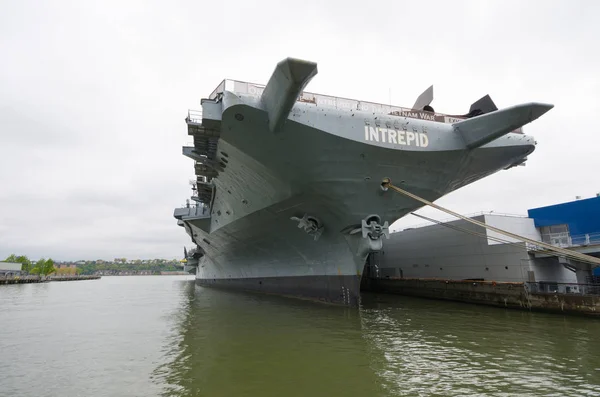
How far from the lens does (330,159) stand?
10102 millimetres

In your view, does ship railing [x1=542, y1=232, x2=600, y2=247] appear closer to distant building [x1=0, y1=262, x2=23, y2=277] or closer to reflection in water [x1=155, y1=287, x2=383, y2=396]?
reflection in water [x1=155, y1=287, x2=383, y2=396]

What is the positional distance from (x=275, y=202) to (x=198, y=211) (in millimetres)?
13015

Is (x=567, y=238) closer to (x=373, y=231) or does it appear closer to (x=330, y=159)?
(x=373, y=231)

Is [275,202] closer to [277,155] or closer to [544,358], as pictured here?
[277,155]

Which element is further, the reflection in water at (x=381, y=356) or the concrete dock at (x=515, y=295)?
the concrete dock at (x=515, y=295)

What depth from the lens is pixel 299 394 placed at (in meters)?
4.73

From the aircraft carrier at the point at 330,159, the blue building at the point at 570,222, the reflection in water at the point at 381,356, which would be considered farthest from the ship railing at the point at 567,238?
→ the reflection in water at the point at 381,356

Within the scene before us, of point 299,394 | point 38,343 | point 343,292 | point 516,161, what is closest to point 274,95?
point 299,394

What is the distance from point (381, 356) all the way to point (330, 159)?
18.0 ft

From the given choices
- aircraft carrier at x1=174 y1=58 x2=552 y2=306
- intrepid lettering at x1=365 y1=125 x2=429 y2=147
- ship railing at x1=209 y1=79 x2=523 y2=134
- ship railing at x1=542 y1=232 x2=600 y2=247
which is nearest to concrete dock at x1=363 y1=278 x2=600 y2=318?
ship railing at x1=542 y1=232 x2=600 y2=247

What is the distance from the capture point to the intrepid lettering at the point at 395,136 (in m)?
Result: 9.84

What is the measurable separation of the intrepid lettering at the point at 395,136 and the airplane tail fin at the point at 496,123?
1.36m

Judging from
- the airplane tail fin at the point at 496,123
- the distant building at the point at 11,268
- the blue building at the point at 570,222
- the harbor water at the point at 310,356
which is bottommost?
the harbor water at the point at 310,356

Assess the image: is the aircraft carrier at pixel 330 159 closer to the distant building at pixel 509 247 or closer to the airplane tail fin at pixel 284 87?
the airplane tail fin at pixel 284 87
